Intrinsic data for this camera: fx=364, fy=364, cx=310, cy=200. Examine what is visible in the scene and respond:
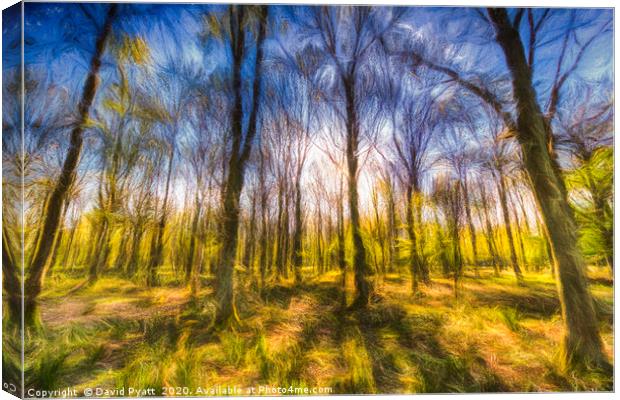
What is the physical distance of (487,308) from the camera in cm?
328

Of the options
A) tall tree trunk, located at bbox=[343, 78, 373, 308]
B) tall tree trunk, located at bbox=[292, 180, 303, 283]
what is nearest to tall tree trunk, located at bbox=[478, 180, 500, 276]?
tall tree trunk, located at bbox=[343, 78, 373, 308]

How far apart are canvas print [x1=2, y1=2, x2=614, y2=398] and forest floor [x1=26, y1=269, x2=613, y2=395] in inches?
0.7

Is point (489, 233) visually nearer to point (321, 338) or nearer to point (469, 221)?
point (469, 221)

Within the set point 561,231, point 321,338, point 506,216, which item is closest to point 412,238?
point 506,216

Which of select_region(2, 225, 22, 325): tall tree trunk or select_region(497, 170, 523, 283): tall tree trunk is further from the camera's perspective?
select_region(497, 170, 523, 283): tall tree trunk

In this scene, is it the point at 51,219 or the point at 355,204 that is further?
the point at 355,204

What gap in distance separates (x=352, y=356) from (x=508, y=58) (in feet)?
9.99

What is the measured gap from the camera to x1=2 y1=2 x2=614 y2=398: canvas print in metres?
3.19

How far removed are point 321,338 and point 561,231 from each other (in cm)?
236

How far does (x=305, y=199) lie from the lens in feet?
10.7

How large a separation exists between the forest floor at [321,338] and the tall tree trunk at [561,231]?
0.11m

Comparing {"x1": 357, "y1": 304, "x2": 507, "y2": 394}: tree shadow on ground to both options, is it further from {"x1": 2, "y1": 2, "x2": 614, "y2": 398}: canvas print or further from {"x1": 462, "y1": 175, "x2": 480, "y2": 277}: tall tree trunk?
{"x1": 462, "y1": 175, "x2": 480, "y2": 277}: tall tree trunk

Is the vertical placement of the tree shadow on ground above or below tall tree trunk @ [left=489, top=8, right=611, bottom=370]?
below

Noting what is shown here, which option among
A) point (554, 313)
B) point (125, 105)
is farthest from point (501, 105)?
point (125, 105)
